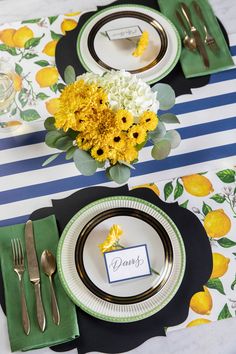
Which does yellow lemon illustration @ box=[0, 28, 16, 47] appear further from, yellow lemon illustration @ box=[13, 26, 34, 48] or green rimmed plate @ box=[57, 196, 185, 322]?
green rimmed plate @ box=[57, 196, 185, 322]

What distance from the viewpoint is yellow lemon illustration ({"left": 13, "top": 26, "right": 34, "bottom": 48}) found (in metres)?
1.43

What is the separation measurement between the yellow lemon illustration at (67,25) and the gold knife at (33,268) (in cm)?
60

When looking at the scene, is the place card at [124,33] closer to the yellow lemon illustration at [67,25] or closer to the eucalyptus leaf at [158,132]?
the yellow lemon illustration at [67,25]

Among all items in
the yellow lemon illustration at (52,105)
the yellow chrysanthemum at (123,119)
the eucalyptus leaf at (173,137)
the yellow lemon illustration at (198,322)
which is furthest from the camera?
the yellow lemon illustration at (52,105)

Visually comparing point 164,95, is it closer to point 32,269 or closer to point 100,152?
point 100,152

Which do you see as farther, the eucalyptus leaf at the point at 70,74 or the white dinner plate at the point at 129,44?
the white dinner plate at the point at 129,44

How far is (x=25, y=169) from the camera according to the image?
1.26m

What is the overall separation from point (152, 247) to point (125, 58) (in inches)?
21.2

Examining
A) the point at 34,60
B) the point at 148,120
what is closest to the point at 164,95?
the point at 148,120

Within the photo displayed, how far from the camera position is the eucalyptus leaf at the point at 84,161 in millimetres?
1076

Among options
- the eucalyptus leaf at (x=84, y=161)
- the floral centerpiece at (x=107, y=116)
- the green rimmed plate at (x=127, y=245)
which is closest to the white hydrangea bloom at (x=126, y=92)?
the floral centerpiece at (x=107, y=116)

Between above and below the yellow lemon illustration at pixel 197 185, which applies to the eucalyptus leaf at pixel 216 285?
below

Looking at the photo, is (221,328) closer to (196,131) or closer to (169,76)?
(196,131)

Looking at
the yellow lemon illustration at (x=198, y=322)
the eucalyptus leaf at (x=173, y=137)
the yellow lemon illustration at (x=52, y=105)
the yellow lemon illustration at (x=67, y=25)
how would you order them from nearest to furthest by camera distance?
the yellow lemon illustration at (x=198, y=322) < the eucalyptus leaf at (x=173, y=137) < the yellow lemon illustration at (x=52, y=105) < the yellow lemon illustration at (x=67, y=25)
